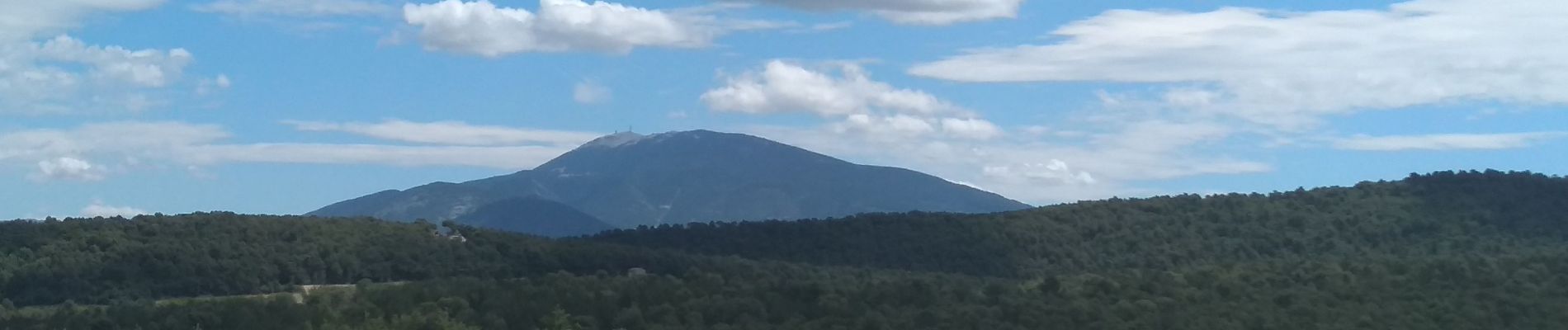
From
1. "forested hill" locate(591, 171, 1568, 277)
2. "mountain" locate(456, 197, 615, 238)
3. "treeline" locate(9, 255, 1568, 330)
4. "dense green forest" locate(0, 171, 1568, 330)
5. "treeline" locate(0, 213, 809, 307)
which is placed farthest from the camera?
"mountain" locate(456, 197, 615, 238)

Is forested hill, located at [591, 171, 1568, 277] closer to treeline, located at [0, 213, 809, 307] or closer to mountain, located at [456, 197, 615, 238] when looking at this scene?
treeline, located at [0, 213, 809, 307]

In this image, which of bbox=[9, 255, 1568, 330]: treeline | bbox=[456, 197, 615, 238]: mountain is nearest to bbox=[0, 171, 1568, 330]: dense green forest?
bbox=[9, 255, 1568, 330]: treeline

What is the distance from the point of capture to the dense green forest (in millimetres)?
27406

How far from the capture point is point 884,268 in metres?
63.1

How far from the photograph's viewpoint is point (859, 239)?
227ft

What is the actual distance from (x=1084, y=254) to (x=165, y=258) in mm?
36127

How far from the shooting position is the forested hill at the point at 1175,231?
215 ft

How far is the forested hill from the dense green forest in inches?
5.9

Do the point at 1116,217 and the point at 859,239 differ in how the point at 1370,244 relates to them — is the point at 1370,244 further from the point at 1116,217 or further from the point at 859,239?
the point at 859,239

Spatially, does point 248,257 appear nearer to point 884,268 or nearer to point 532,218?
point 884,268

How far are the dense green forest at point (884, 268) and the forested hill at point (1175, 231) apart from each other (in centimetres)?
15

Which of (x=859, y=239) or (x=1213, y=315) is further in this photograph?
(x=859, y=239)

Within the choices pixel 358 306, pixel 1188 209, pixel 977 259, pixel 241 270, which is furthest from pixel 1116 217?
pixel 358 306

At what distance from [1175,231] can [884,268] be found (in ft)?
47.9
